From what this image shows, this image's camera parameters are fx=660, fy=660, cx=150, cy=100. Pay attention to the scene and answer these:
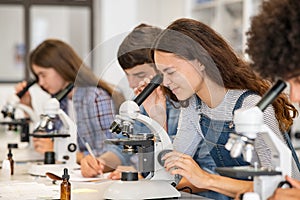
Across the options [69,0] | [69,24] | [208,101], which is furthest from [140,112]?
[69,24]

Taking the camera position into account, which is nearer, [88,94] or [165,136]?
[165,136]

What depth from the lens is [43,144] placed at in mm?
3725

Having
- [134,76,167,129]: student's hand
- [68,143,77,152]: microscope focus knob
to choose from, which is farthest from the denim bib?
[68,143,77,152]: microscope focus knob

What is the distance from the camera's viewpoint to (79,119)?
3436 millimetres

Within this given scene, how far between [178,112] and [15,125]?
1.60 metres

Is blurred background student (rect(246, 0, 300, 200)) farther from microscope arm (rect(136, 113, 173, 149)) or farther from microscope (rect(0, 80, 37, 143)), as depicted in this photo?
microscope (rect(0, 80, 37, 143))

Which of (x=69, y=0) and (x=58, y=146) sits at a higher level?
(x=69, y=0)

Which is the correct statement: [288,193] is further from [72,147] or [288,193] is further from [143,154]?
[72,147]

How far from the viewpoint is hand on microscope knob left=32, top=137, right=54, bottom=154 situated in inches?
144

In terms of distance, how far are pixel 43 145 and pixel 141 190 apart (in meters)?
1.53

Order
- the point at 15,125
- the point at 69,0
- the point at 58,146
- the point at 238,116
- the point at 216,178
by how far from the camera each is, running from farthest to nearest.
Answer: the point at 69,0, the point at 15,125, the point at 58,146, the point at 216,178, the point at 238,116

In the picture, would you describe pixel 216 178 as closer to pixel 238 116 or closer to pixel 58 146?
pixel 238 116

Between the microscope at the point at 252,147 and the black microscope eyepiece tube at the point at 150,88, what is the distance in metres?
0.63

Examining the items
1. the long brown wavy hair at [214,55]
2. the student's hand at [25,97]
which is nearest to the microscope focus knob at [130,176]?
the long brown wavy hair at [214,55]
